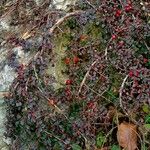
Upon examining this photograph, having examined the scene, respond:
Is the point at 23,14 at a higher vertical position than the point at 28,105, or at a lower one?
higher

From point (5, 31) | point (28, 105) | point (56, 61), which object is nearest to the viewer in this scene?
Result: point (28, 105)

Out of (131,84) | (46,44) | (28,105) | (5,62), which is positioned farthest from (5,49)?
(131,84)

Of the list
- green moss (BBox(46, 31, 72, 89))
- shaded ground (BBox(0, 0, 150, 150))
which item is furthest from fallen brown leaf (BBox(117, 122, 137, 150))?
green moss (BBox(46, 31, 72, 89))

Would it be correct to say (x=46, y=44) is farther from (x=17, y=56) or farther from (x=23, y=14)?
(x=23, y=14)

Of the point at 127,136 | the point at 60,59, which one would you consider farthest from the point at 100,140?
the point at 60,59

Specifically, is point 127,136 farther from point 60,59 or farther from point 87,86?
point 60,59

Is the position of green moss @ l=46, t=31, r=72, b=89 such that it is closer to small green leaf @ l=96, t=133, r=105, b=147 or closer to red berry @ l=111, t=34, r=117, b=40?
red berry @ l=111, t=34, r=117, b=40
